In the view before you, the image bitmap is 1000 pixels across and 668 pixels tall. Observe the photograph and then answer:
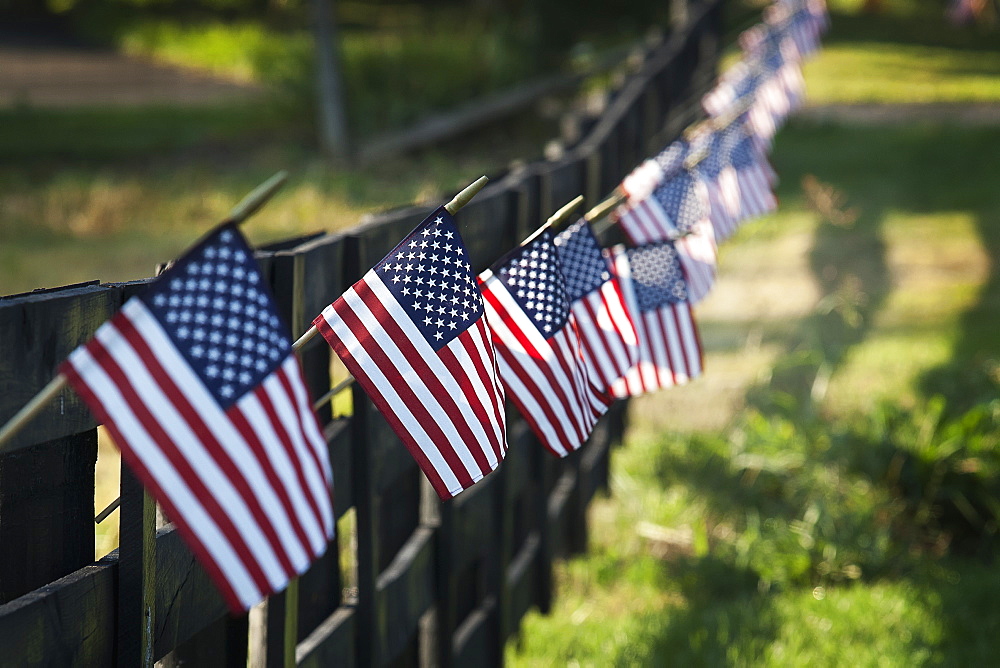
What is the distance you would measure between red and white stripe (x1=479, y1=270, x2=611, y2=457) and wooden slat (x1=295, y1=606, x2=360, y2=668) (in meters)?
0.66

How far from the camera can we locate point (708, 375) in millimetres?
7031

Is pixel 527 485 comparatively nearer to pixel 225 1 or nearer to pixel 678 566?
pixel 678 566

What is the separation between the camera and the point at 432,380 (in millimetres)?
2133

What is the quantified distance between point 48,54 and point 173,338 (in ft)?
91.7

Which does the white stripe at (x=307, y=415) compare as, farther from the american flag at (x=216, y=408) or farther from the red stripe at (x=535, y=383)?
the red stripe at (x=535, y=383)

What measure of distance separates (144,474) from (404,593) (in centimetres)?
168

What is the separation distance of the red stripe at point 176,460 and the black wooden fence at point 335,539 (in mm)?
271

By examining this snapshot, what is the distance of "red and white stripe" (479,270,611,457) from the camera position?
2.64m

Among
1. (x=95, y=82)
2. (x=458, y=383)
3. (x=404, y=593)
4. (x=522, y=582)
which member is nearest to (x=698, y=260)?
(x=522, y=582)

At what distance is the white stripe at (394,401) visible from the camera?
204 cm

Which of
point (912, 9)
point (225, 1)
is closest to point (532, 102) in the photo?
point (225, 1)

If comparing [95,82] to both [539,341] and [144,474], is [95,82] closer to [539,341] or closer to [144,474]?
[539,341]

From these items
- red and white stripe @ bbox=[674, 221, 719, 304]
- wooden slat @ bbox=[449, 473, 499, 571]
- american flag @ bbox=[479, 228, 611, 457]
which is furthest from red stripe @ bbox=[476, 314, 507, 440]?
red and white stripe @ bbox=[674, 221, 719, 304]

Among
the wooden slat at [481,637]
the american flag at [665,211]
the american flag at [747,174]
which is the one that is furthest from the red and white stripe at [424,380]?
the american flag at [747,174]
